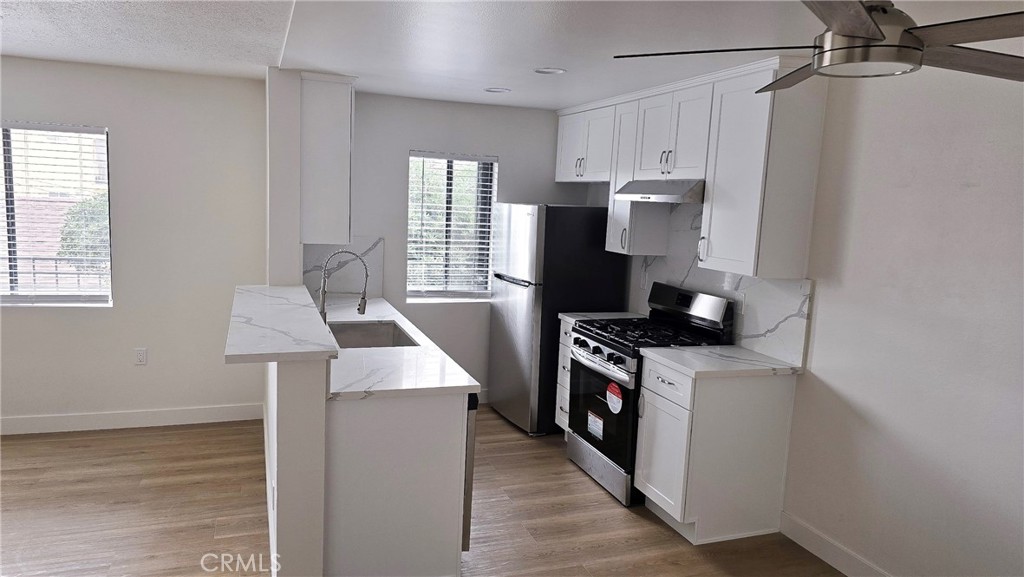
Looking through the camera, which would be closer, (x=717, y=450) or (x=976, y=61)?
(x=976, y=61)

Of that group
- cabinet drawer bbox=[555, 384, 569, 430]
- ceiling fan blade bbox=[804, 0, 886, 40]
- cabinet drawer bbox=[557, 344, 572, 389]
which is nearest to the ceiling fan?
ceiling fan blade bbox=[804, 0, 886, 40]

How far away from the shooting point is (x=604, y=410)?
12.7 feet

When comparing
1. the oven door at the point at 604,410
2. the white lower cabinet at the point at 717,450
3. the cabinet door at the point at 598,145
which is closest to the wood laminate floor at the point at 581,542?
the white lower cabinet at the point at 717,450

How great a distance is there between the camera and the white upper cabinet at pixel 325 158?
395 cm

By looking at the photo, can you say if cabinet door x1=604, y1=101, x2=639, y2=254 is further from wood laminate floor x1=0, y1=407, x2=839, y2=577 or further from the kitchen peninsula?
the kitchen peninsula

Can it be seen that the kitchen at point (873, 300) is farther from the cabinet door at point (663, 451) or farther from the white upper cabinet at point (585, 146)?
the cabinet door at point (663, 451)

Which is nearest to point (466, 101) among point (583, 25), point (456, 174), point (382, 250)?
point (456, 174)

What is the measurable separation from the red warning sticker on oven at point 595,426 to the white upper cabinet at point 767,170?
1.17 metres

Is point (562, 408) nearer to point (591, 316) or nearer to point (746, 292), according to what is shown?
point (591, 316)

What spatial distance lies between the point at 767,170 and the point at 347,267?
9.50 ft

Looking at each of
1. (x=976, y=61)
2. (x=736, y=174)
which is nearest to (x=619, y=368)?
(x=736, y=174)

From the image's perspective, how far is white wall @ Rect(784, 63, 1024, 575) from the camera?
8.18 ft

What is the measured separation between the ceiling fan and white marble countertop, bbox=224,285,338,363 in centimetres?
181

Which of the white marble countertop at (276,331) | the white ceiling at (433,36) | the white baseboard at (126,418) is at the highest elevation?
the white ceiling at (433,36)
